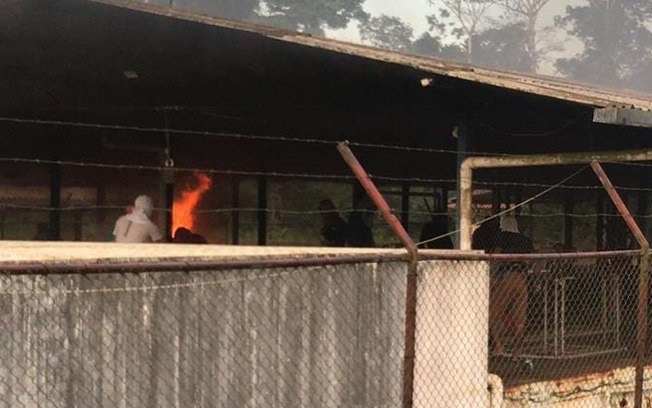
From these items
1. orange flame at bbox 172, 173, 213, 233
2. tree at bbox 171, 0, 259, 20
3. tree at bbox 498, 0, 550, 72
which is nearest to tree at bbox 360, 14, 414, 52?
tree at bbox 498, 0, 550, 72

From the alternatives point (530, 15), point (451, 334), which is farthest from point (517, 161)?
point (530, 15)

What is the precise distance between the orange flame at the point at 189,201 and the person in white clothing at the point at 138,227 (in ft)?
15.3

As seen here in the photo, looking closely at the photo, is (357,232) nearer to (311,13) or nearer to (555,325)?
(555,325)

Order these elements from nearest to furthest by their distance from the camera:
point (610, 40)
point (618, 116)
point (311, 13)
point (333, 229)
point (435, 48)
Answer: point (618, 116)
point (333, 229)
point (311, 13)
point (435, 48)
point (610, 40)

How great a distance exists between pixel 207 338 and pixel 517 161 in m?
4.35

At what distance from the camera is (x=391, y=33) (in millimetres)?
74562

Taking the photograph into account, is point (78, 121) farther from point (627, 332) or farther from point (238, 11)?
point (238, 11)

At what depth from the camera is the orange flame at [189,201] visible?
14.8m

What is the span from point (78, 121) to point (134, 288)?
350 inches

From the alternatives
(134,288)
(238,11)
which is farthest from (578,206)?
(238,11)

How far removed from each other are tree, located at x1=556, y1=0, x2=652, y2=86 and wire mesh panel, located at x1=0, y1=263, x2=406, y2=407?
7518cm

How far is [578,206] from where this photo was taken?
88.8 ft

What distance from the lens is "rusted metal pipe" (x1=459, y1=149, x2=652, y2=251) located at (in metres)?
8.09

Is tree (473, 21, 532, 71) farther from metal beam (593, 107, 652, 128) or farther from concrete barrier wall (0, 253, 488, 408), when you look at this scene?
concrete barrier wall (0, 253, 488, 408)
